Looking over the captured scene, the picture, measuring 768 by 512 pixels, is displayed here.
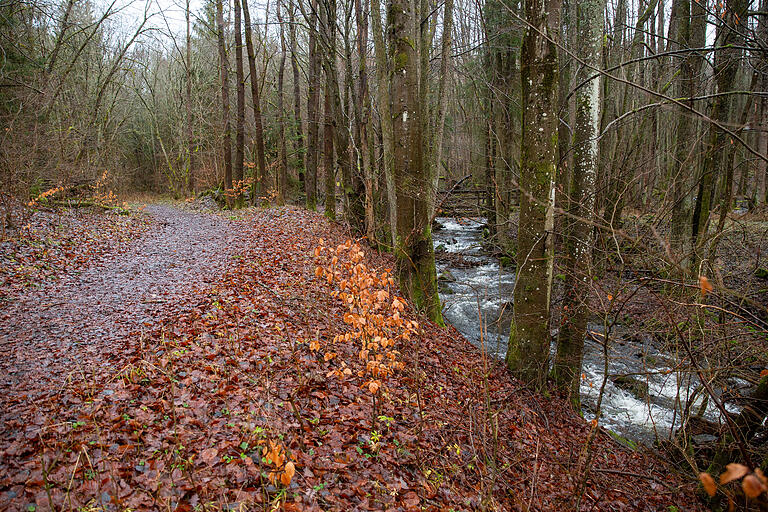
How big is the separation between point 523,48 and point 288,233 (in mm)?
8496

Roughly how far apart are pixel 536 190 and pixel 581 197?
842 millimetres

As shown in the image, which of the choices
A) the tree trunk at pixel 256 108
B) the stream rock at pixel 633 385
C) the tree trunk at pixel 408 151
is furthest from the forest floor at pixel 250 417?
the tree trunk at pixel 256 108

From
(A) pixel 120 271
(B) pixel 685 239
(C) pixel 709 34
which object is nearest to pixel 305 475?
(A) pixel 120 271

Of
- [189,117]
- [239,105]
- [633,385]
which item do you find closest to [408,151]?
[633,385]

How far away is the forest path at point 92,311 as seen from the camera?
4426 millimetres

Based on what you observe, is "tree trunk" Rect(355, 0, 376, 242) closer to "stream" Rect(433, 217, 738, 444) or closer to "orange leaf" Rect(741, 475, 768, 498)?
"stream" Rect(433, 217, 738, 444)

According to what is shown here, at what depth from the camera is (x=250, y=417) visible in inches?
155

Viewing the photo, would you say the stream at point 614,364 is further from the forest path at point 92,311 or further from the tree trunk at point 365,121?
the forest path at point 92,311

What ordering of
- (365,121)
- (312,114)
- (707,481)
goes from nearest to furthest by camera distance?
1. (707,481)
2. (365,121)
3. (312,114)

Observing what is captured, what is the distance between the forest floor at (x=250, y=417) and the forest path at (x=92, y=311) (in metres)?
0.03

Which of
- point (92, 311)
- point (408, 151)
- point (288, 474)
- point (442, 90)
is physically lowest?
point (288, 474)

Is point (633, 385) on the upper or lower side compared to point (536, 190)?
lower

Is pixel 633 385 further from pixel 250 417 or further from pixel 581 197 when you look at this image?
pixel 250 417

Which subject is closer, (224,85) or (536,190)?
(536,190)
